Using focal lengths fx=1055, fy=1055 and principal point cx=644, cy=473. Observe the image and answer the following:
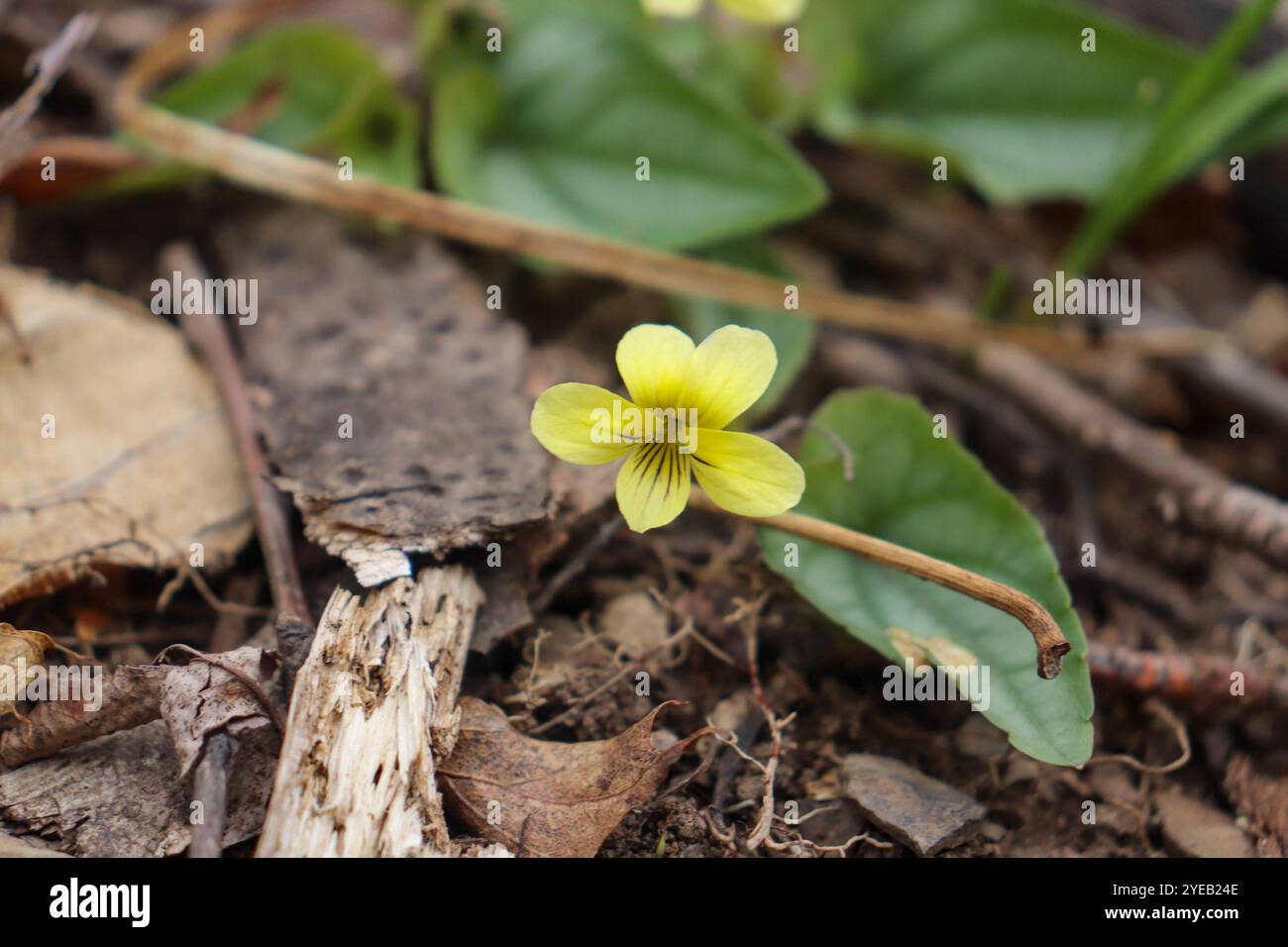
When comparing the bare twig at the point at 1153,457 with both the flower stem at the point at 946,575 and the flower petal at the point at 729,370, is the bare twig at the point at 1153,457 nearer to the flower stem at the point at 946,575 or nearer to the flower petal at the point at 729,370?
the flower stem at the point at 946,575

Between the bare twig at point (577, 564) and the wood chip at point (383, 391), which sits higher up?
the wood chip at point (383, 391)

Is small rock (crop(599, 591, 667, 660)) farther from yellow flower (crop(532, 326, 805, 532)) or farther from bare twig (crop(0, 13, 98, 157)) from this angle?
bare twig (crop(0, 13, 98, 157))

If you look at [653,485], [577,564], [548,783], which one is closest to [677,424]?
[653,485]

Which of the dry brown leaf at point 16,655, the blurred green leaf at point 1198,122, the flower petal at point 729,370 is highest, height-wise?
the blurred green leaf at point 1198,122

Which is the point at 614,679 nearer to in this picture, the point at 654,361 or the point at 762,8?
the point at 654,361

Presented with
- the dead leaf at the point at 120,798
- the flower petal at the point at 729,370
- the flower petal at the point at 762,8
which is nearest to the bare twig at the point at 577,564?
the flower petal at the point at 729,370

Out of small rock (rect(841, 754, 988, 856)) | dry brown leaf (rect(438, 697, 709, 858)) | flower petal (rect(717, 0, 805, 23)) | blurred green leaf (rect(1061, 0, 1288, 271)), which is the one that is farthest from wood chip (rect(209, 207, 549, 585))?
blurred green leaf (rect(1061, 0, 1288, 271))

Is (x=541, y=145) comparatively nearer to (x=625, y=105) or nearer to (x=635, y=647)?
(x=625, y=105)
